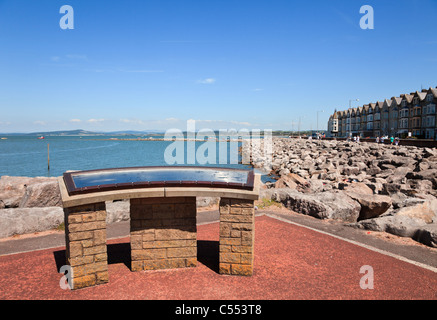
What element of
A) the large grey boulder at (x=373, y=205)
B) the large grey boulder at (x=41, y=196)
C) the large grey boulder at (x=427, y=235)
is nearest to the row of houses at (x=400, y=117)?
the large grey boulder at (x=373, y=205)

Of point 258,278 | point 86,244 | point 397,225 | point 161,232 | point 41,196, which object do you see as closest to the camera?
point 86,244

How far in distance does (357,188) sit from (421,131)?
177ft

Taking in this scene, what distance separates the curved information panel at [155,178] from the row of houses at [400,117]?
55332 mm

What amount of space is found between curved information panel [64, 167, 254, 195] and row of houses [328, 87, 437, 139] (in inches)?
2178

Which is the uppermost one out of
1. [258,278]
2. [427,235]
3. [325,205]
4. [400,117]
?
[400,117]

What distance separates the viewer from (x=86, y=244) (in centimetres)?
571

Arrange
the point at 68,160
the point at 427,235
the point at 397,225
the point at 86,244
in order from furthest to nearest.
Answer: the point at 68,160, the point at 397,225, the point at 427,235, the point at 86,244

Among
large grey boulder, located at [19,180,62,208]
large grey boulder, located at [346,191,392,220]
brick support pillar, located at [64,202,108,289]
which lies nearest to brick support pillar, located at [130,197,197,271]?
brick support pillar, located at [64,202,108,289]

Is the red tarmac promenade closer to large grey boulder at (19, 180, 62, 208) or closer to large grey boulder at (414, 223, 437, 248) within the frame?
large grey boulder at (414, 223, 437, 248)

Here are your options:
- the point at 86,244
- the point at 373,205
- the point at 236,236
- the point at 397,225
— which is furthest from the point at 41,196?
the point at 373,205

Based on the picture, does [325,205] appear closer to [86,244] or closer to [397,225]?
[397,225]

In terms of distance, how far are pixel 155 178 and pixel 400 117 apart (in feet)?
235

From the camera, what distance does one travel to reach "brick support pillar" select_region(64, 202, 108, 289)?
5609 millimetres
